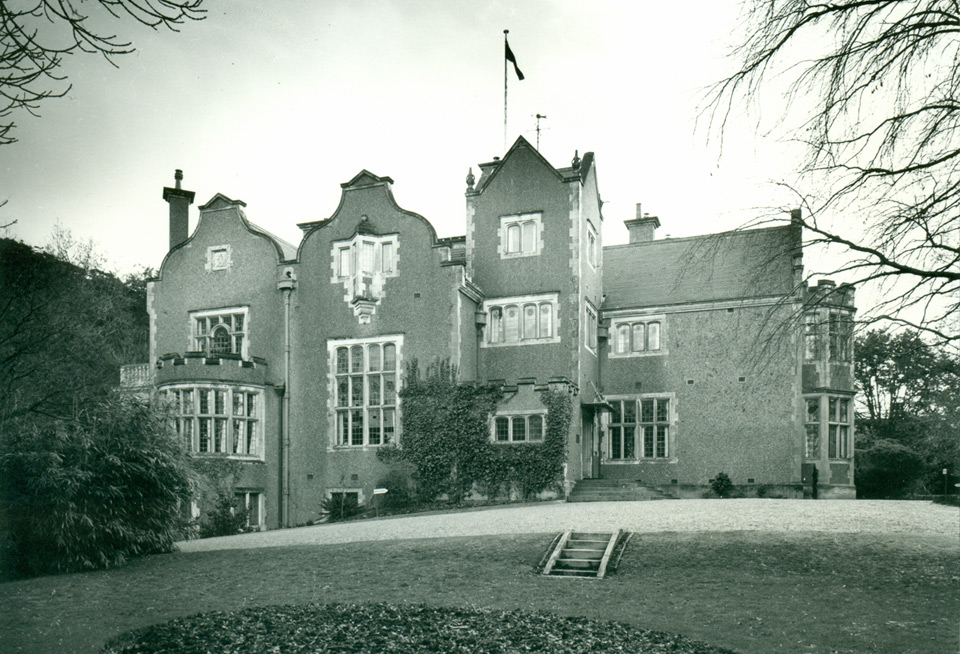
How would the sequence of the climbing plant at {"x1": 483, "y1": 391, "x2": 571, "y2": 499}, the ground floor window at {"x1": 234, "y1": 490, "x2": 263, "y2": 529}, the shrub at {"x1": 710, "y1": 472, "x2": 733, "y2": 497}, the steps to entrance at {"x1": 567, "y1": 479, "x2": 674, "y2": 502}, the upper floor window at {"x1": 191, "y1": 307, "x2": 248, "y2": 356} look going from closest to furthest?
the steps to entrance at {"x1": 567, "y1": 479, "x2": 674, "y2": 502} → the climbing plant at {"x1": 483, "y1": 391, "x2": 571, "y2": 499} → the shrub at {"x1": 710, "y1": 472, "x2": 733, "y2": 497} → the ground floor window at {"x1": 234, "y1": 490, "x2": 263, "y2": 529} → the upper floor window at {"x1": 191, "y1": 307, "x2": 248, "y2": 356}

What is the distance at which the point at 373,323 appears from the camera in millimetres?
25859

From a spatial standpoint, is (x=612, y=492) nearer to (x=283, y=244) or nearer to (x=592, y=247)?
(x=592, y=247)

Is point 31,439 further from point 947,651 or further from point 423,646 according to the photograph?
point 947,651

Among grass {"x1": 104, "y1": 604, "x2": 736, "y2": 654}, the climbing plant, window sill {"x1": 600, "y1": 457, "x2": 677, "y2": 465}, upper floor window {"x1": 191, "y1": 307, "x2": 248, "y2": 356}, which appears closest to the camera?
grass {"x1": 104, "y1": 604, "x2": 736, "y2": 654}

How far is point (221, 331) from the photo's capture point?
2806cm

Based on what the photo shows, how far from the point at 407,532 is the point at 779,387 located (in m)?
14.3

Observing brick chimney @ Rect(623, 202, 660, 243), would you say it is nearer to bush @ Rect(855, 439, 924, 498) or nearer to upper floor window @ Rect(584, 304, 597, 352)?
upper floor window @ Rect(584, 304, 597, 352)

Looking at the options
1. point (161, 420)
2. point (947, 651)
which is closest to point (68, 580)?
point (161, 420)

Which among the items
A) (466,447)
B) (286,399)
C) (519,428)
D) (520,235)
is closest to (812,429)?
(519,428)

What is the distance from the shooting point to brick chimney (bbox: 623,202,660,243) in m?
34.1

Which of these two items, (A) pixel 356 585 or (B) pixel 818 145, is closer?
(B) pixel 818 145

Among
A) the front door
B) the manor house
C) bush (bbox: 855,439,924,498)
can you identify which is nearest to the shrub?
the manor house

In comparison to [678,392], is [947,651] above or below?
below

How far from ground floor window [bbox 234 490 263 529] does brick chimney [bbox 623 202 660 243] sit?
16.9 m
